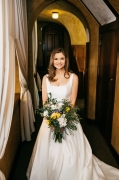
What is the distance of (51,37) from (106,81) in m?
5.82

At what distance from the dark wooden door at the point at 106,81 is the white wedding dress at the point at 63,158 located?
107 cm

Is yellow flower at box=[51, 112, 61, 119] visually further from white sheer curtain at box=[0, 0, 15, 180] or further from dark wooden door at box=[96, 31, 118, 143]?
dark wooden door at box=[96, 31, 118, 143]

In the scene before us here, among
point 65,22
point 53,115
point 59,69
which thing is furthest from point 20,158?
point 65,22

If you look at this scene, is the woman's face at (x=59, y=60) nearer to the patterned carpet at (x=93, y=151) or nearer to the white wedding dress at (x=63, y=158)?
the white wedding dress at (x=63, y=158)

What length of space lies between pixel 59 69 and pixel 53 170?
127 cm

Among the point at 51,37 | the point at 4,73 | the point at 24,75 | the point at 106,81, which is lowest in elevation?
the point at 106,81

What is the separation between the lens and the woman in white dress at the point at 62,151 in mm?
1981

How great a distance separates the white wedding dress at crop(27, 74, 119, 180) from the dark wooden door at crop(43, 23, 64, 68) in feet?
21.6

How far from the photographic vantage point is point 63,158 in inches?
78.4

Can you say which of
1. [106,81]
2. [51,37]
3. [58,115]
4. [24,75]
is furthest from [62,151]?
[51,37]

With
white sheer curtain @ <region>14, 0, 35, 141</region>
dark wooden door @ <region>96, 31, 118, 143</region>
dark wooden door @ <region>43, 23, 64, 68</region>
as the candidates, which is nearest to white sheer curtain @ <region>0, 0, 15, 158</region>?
white sheer curtain @ <region>14, 0, 35, 141</region>

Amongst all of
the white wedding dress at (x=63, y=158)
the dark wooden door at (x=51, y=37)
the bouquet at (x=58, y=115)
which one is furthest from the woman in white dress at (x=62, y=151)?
the dark wooden door at (x=51, y=37)

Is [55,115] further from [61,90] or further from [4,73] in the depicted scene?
[4,73]

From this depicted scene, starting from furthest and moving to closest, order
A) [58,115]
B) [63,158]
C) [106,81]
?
[106,81], [63,158], [58,115]
